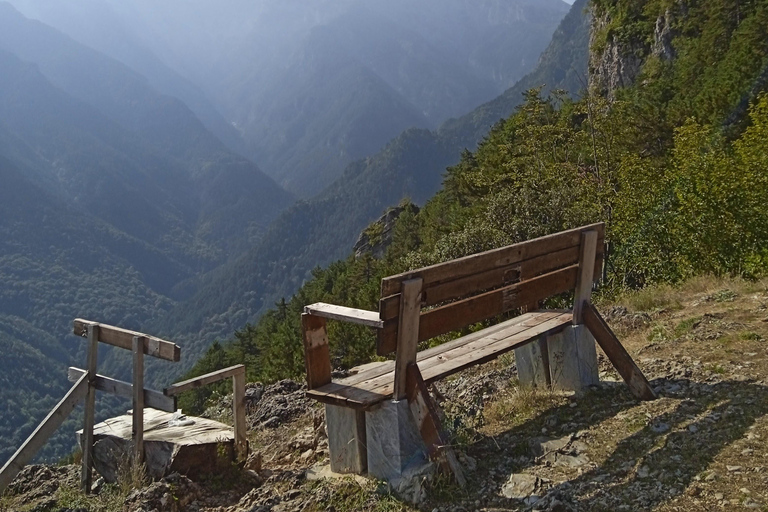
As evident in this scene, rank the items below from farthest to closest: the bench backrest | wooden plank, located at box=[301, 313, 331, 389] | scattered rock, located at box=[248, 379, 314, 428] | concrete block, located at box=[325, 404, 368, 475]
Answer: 1. scattered rock, located at box=[248, 379, 314, 428]
2. wooden plank, located at box=[301, 313, 331, 389]
3. concrete block, located at box=[325, 404, 368, 475]
4. the bench backrest

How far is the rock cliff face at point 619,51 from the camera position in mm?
49750

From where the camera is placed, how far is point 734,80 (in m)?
32.2

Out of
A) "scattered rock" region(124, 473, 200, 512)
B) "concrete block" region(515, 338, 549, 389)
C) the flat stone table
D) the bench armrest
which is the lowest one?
"scattered rock" region(124, 473, 200, 512)

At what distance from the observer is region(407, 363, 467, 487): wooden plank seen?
15.7 ft

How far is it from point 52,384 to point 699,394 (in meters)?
156

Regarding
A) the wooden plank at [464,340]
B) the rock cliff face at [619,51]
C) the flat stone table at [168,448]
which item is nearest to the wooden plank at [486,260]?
the wooden plank at [464,340]

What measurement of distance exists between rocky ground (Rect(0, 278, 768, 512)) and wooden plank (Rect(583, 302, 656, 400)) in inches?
5.1

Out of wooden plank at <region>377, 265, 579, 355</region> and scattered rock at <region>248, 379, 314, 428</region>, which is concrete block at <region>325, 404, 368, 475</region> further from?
scattered rock at <region>248, 379, 314, 428</region>

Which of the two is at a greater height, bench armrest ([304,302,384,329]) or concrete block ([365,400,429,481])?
bench armrest ([304,302,384,329])

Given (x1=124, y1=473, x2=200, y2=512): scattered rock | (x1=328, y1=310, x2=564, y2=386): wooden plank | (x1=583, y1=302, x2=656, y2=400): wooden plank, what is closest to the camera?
(x1=124, y1=473, x2=200, y2=512): scattered rock

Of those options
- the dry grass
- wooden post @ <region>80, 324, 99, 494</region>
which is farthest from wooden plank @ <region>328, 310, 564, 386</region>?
the dry grass

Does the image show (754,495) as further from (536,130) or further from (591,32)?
(591,32)

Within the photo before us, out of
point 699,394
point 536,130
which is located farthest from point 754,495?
point 536,130

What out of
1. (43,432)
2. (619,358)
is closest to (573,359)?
(619,358)
